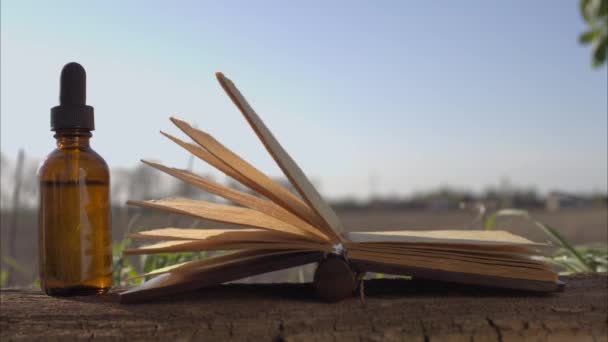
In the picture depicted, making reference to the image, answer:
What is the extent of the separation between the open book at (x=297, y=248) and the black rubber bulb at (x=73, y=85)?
0.75ft

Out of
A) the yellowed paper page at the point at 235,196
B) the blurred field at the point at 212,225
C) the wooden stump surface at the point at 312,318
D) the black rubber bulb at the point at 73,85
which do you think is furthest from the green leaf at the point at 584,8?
the black rubber bulb at the point at 73,85

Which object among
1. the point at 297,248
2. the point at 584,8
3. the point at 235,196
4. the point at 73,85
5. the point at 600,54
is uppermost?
the point at 584,8

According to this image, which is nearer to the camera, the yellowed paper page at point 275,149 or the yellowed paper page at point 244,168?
the yellowed paper page at point 275,149

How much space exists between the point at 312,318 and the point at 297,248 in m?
0.14

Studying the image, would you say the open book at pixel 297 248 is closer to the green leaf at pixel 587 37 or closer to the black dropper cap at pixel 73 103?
the black dropper cap at pixel 73 103

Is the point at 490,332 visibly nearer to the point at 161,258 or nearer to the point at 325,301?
the point at 325,301

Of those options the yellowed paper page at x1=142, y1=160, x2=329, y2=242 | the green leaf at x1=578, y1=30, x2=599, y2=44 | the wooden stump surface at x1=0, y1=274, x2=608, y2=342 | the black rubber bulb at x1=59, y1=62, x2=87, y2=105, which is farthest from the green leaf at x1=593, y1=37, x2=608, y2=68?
the black rubber bulb at x1=59, y1=62, x2=87, y2=105

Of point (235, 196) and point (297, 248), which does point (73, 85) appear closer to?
point (235, 196)

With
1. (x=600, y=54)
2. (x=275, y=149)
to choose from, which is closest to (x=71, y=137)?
(x=275, y=149)

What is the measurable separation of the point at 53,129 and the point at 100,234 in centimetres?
24

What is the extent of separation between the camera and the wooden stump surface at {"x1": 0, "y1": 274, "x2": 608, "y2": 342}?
0.99 meters

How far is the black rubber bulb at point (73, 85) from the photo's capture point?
1203mm

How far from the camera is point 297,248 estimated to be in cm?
110

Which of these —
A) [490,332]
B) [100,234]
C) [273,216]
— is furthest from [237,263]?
[490,332]
